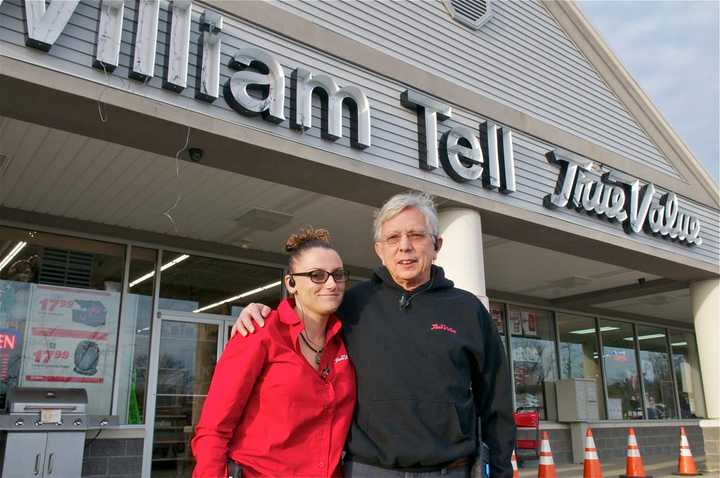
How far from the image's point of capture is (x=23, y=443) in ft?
20.1

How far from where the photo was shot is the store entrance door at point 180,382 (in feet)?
25.9

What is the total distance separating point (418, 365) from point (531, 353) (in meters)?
11.2

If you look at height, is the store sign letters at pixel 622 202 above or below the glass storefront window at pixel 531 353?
above

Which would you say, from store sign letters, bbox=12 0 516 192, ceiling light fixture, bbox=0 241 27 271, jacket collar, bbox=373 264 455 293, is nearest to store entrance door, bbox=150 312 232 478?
ceiling light fixture, bbox=0 241 27 271

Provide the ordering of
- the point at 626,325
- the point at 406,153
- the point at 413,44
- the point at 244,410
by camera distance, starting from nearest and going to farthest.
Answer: the point at 244,410 → the point at 406,153 → the point at 413,44 → the point at 626,325

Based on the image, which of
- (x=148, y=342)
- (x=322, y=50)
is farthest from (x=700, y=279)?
(x=148, y=342)

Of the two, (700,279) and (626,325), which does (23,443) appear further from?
(626,325)

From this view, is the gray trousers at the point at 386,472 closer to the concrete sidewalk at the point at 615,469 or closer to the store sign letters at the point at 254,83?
the store sign letters at the point at 254,83

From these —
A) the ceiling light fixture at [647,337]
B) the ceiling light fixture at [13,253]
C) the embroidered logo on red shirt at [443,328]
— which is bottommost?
the embroidered logo on red shirt at [443,328]

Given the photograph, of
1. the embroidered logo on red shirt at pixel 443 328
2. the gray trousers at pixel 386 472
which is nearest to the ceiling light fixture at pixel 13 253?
Answer: the gray trousers at pixel 386 472

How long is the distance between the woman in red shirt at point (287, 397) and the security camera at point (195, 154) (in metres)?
3.12

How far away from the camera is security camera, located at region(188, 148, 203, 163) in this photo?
17.0 ft

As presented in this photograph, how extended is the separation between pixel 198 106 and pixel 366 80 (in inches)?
73.8

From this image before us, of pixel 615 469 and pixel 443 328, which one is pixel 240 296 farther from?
pixel 443 328
